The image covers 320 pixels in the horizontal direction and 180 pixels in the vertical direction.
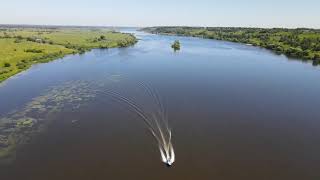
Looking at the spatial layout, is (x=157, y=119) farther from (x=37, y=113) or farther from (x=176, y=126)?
(x=37, y=113)

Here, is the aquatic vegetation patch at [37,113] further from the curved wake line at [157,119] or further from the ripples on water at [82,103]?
the curved wake line at [157,119]

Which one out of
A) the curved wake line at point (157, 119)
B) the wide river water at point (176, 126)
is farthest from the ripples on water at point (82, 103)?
the wide river water at point (176, 126)

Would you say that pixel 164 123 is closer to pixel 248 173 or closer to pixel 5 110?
pixel 248 173

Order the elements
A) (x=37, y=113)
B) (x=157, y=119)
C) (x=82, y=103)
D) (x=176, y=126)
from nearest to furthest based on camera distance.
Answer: (x=176, y=126) → (x=157, y=119) → (x=37, y=113) → (x=82, y=103)

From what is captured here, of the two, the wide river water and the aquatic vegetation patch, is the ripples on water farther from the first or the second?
the wide river water

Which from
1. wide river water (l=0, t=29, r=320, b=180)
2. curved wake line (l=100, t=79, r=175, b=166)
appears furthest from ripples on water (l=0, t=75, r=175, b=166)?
wide river water (l=0, t=29, r=320, b=180)

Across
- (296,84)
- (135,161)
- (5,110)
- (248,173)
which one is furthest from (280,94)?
(5,110)

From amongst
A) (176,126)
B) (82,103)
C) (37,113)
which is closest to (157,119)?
(176,126)
